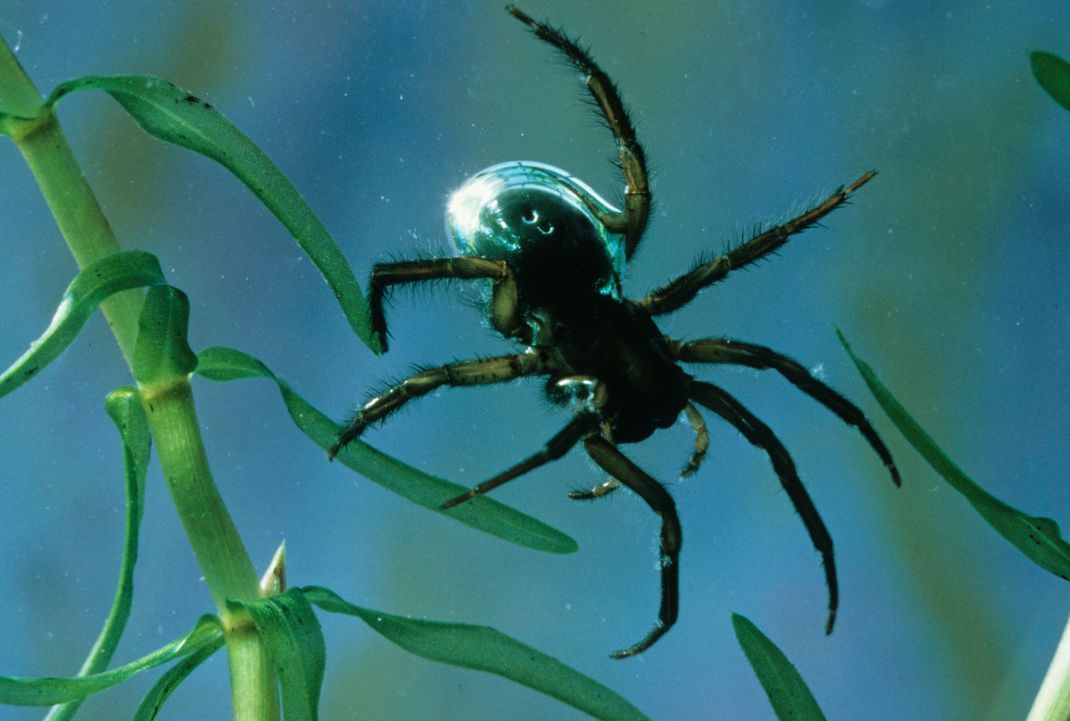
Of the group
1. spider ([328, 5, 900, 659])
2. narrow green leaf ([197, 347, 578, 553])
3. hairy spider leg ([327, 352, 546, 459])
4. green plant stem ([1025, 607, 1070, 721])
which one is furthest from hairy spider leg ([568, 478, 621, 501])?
green plant stem ([1025, 607, 1070, 721])

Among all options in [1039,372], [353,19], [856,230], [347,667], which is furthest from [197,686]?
[1039,372]

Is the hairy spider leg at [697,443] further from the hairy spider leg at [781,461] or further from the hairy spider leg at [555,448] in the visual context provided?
the hairy spider leg at [555,448]

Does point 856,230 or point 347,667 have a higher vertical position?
point 856,230

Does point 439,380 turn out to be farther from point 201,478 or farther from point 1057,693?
point 1057,693

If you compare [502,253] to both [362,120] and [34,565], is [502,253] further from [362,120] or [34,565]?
[34,565]

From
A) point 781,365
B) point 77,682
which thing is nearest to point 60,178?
point 77,682

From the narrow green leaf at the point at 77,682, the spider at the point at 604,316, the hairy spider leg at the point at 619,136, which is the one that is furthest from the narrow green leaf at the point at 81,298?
the hairy spider leg at the point at 619,136
